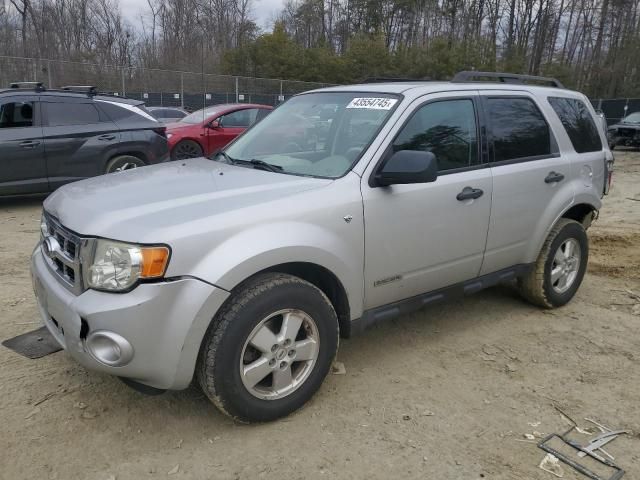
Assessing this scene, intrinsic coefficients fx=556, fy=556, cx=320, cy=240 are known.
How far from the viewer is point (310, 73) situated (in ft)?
130

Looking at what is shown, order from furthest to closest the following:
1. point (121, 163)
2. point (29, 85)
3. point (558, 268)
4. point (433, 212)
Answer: point (121, 163), point (29, 85), point (558, 268), point (433, 212)

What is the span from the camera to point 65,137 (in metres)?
8.05

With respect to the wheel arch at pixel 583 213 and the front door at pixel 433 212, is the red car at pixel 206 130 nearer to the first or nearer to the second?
the wheel arch at pixel 583 213

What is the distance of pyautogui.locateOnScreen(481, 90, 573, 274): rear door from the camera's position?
13.0ft

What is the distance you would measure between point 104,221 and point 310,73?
38750 mm

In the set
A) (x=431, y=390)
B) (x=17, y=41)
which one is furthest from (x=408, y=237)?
(x=17, y=41)

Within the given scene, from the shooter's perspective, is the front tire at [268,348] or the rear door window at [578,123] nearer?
the front tire at [268,348]

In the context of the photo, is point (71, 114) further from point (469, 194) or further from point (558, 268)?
point (558, 268)

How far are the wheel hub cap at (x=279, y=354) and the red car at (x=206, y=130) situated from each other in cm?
857

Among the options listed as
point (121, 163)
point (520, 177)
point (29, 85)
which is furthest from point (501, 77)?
point (29, 85)

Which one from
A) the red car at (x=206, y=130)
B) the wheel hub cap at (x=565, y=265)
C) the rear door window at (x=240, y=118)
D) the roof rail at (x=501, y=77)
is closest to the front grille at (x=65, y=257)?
the roof rail at (x=501, y=77)

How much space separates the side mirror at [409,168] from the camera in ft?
10.0

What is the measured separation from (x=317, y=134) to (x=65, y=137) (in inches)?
225

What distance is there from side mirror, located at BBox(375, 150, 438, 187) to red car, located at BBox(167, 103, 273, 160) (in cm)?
828
